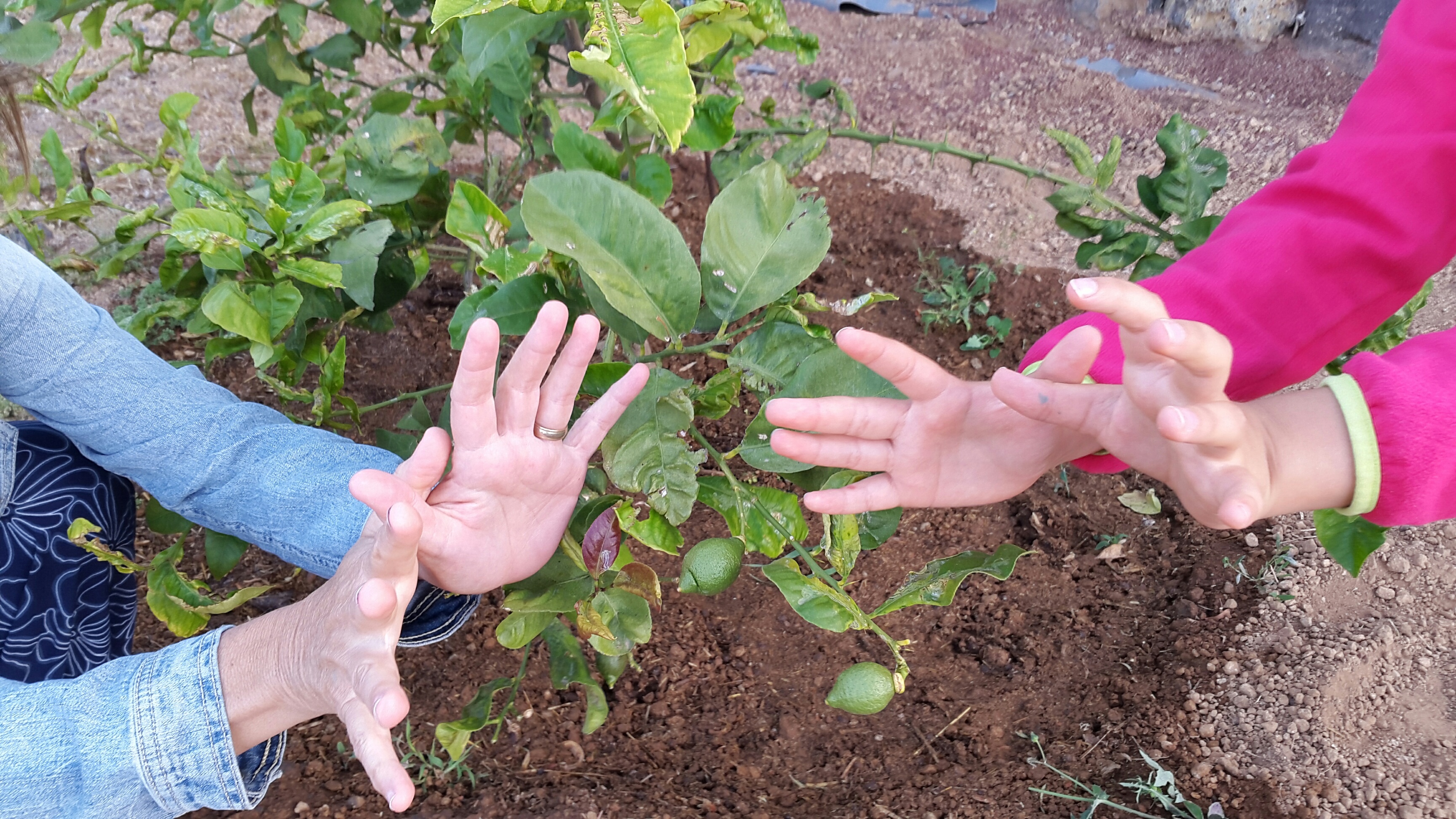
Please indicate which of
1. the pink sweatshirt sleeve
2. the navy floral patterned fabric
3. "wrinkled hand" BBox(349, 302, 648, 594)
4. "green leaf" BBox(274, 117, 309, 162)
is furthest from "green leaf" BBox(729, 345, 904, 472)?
the navy floral patterned fabric

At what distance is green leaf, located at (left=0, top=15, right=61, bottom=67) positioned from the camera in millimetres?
1117

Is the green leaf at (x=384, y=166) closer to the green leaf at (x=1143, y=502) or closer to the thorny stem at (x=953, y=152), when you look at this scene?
the thorny stem at (x=953, y=152)

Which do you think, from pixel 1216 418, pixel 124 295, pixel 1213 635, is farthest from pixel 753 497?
pixel 124 295

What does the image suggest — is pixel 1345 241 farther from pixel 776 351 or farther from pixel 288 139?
pixel 288 139

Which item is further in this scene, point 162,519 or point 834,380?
point 162,519

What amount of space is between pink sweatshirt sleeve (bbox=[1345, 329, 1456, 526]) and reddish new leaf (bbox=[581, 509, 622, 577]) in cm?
61

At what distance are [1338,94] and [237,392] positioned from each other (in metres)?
3.11

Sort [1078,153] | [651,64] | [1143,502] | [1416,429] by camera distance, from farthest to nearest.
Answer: [1143,502] → [1078,153] → [1416,429] → [651,64]

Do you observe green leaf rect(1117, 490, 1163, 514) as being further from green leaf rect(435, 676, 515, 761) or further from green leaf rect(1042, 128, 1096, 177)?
green leaf rect(435, 676, 515, 761)

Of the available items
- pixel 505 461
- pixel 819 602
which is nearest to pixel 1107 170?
pixel 819 602

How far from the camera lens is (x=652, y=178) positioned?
34.7 inches

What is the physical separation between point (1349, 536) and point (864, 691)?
0.52 m

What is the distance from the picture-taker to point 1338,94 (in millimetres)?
2781

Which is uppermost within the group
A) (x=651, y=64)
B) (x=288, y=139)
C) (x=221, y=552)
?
(x=651, y=64)
